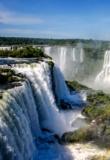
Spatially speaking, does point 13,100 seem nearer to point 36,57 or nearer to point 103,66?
point 36,57

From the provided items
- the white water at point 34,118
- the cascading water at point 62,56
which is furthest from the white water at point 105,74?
the white water at point 34,118

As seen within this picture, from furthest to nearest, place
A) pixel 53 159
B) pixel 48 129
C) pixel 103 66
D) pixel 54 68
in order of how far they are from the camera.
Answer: pixel 103 66
pixel 54 68
pixel 48 129
pixel 53 159

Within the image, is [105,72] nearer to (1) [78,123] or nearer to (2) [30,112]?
(1) [78,123]

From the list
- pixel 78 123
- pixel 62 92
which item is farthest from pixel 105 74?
pixel 78 123

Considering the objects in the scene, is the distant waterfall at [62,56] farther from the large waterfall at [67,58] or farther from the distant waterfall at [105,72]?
the distant waterfall at [105,72]

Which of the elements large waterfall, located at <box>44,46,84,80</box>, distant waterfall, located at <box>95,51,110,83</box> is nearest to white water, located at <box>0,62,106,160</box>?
distant waterfall, located at <box>95,51,110,83</box>

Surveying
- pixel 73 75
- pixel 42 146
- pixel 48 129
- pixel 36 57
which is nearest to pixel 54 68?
pixel 36 57
